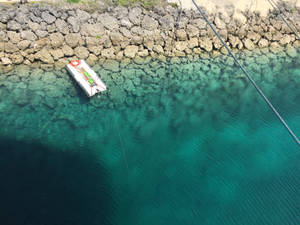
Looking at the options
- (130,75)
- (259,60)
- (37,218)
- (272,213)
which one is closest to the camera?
(37,218)

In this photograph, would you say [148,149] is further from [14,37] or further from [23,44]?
[14,37]

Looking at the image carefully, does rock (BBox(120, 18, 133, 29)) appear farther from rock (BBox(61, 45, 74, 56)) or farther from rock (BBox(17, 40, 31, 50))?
rock (BBox(17, 40, 31, 50))

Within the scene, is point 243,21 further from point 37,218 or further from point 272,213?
point 37,218

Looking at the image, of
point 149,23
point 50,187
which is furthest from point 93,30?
point 50,187

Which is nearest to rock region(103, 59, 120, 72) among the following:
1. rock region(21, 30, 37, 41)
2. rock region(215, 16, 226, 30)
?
rock region(21, 30, 37, 41)

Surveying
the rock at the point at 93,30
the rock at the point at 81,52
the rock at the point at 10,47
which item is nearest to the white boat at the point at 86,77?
the rock at the point at 81,52

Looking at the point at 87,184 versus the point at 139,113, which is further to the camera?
the point at 139,113

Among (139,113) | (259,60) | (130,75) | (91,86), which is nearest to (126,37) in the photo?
(130,75)
